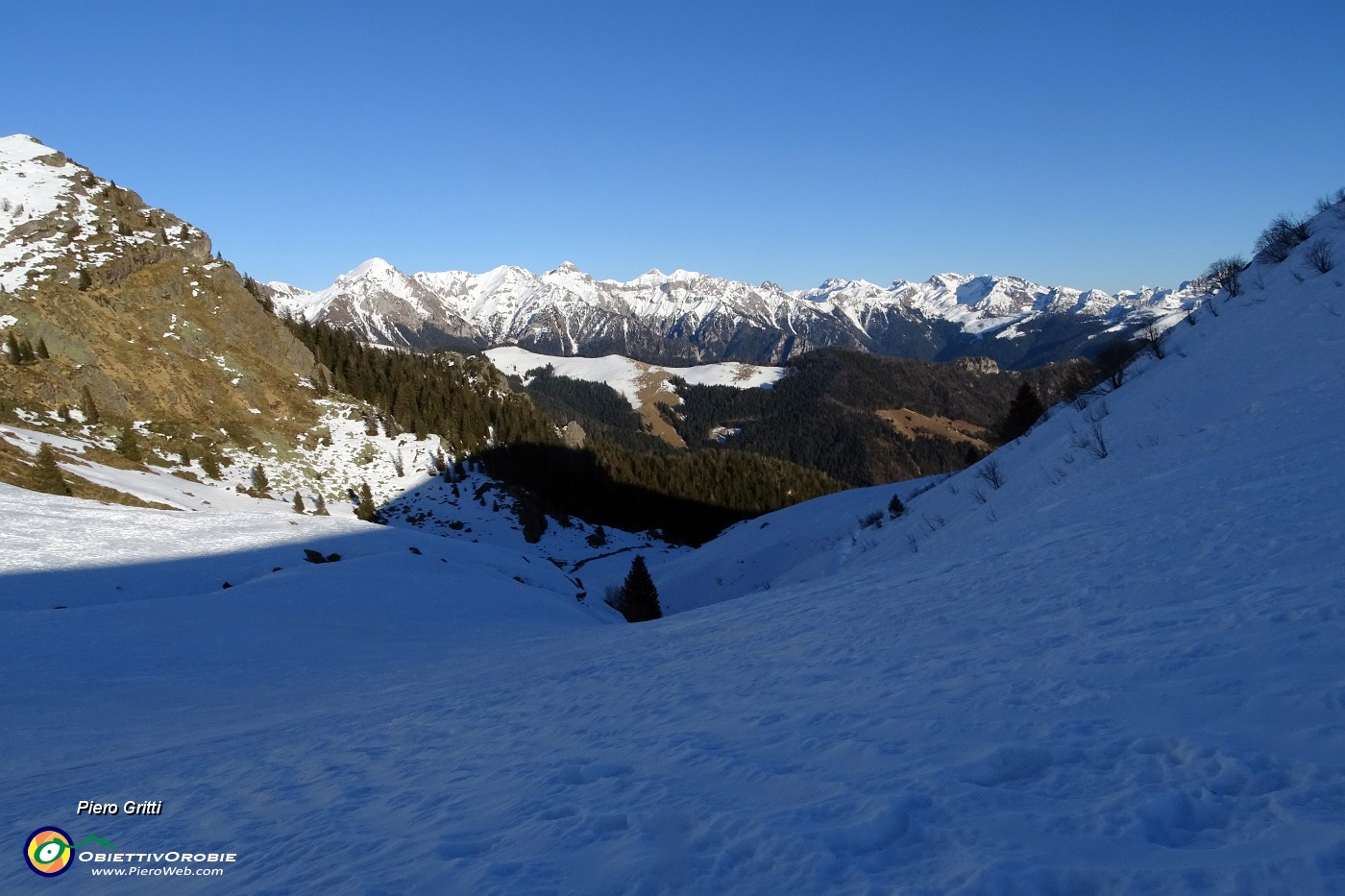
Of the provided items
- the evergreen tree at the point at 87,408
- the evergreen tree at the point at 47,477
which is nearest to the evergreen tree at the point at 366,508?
the evergreen tree at the point at 87,408

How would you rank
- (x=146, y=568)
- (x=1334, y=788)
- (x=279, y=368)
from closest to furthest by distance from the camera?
(x=1334, y=788), (x=146, y=568), (x=279, y=368)

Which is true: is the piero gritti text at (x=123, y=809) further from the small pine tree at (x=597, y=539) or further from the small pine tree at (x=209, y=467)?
the small pine tree at (x=597, y=539)

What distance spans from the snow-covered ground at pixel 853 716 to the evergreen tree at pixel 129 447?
26886mm

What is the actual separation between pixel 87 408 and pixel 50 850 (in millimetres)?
49064

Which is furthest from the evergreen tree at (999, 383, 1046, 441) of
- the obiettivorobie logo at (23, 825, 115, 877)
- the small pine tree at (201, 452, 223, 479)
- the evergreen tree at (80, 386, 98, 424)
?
the evergreen tree at (80, 386, 98, 424)

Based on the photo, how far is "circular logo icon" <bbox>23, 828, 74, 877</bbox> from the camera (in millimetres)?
6039

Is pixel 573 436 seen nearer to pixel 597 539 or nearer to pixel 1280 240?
pixel 597 539

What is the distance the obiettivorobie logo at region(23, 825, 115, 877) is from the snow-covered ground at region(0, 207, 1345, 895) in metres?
0.14

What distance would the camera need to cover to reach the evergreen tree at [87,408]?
43.3 metres

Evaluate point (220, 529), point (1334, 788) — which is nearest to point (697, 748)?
point (1334, 788)

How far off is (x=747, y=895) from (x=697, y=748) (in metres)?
2.61

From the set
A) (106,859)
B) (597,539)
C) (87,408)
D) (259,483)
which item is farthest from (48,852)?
(597,539)

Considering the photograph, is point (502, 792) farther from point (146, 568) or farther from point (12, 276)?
point (12, 276)

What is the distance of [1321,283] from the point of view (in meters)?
18.6
